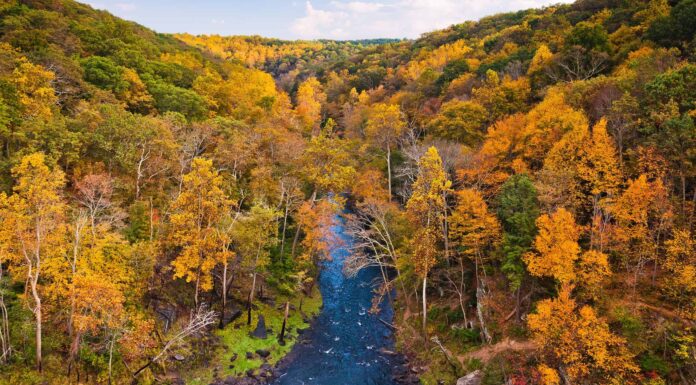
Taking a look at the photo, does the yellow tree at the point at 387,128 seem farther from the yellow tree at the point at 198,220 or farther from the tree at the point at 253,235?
the yellow tree at the point at 198,220

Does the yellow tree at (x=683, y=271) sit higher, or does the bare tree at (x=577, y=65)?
the bare tree at (x=577, y=65)

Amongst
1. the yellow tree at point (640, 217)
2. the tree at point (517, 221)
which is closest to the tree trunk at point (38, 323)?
the tree at point (517, 221)

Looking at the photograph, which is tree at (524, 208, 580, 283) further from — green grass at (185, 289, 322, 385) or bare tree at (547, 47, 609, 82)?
bare tree at (547, 47, 609, 82)

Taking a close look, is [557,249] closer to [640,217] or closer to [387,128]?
[640,217]

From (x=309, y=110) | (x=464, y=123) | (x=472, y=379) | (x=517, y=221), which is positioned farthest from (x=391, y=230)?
(x=309, y=110)

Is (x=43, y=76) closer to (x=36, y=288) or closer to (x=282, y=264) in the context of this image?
(x=36, y=288)
